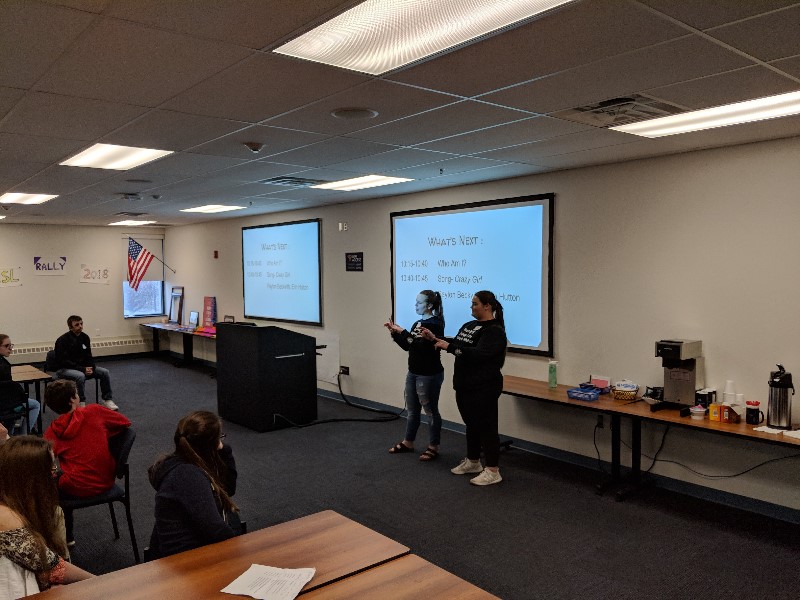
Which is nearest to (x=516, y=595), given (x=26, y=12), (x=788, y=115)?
(x=788, y=115)

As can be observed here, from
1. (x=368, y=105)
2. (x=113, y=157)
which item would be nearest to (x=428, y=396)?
(x=368, y=105)

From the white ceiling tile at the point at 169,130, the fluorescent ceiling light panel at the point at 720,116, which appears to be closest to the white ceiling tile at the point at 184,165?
the white ceiling tile at the point at 169,130

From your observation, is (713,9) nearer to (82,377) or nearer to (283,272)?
(283,272)

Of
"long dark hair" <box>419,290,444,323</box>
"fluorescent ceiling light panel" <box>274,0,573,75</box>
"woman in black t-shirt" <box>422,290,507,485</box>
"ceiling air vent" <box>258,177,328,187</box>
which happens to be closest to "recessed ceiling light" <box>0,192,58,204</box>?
"ceiling air vent" <box>258,177,328,187</box>

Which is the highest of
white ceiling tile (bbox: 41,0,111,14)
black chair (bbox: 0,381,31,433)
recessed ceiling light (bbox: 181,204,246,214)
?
recessed ceiling light (bbox: 181,204,246,214)

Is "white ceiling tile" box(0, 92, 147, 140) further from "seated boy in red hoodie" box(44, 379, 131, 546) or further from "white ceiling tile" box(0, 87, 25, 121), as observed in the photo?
"seated boy in red hoodie" box(44, 379, 131, 546)

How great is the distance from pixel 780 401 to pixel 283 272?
6.21 m

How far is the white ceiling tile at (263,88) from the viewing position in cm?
237

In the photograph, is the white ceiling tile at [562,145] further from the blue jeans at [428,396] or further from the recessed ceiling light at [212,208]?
the recessed ceiling light at [212,208]

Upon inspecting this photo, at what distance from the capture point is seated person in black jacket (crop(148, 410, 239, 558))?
6.95 feet

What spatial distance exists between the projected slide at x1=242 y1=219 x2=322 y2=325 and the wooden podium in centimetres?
153

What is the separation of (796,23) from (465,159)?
263 centimetres

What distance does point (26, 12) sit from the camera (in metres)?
1.79

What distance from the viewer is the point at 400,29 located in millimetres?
2062
